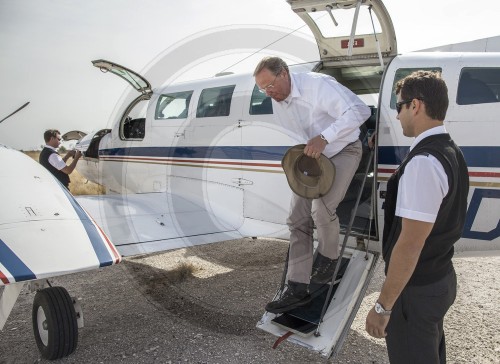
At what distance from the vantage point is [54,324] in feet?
12.5

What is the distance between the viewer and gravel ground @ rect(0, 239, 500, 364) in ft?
13.0

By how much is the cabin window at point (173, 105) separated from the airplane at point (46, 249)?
2421mm

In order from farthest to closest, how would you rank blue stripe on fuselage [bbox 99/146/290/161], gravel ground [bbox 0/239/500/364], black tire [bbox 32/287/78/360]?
blue stripe on fuselage [bbox 99/146/290/161], gravel ground [bbox 0/239/500/364], black tire [bbox 32/287/78/360]

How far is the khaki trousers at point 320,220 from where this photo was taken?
3.51 meters

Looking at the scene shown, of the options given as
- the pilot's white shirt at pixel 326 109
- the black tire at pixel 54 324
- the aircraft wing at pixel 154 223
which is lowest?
the black tire at pixel 54 324

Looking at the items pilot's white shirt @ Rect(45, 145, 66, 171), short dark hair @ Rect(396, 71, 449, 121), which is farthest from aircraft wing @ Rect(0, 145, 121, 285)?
short dark hair @ Rect(396, 71, 449, 121)

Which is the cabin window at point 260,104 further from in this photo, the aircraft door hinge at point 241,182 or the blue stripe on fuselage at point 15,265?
the blue stripe on fuselage at point 15,265

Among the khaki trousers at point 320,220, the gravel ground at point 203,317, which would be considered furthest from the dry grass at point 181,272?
the khaki trousers at point 320,220

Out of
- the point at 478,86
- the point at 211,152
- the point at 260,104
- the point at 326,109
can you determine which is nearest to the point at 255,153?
the point at 260,104

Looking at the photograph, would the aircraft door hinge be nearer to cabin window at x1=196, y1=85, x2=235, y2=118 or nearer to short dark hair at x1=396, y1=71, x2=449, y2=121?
cabin window at x1=196, y1=85, x2=235, y2=118

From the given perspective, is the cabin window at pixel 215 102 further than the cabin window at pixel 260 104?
Yes

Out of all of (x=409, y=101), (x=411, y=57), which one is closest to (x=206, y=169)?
(x=411, y=57)

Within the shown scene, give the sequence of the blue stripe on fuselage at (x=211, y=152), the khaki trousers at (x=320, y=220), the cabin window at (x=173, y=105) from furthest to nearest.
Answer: the cabin window at (x=173, y=105)
the blue stripe on fuselage at (x=211, y=152)
the khaki trousers at (x=320, y=220)

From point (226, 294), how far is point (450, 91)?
3.62 m
